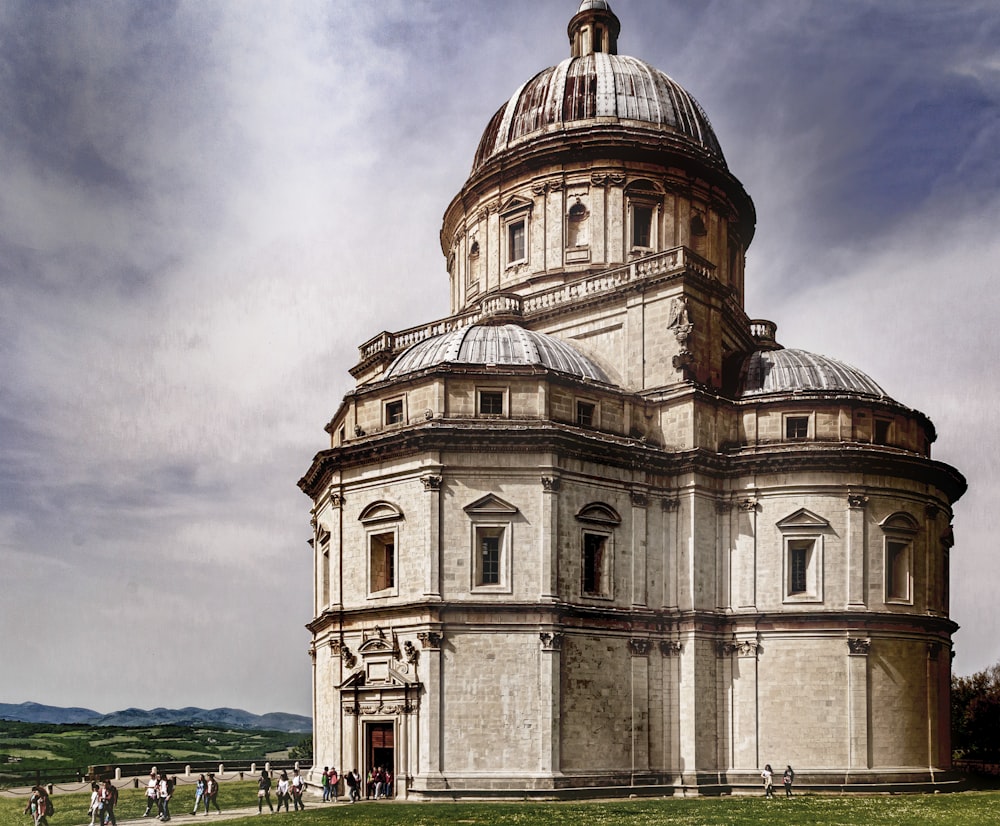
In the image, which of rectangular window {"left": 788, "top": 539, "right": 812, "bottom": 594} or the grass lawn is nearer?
the grass lawn

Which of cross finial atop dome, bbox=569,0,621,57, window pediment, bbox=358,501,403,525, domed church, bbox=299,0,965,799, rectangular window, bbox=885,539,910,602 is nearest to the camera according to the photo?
domed church, bbox=299,0,965,799

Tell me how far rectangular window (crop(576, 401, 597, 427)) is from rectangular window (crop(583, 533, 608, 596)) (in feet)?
12.7

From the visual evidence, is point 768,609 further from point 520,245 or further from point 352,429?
point 520,245

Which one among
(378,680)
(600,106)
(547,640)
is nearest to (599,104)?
(600,106)

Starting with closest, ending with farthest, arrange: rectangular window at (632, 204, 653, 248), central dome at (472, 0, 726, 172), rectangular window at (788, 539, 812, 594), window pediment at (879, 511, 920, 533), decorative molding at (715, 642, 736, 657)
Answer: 1. decorative molding at (715, 642, 736, 657)
2. rectangular window at (788, 539, 812, 594)
3. window pediment at (879, 511, 920, 533)
4. rectangular window at (632, 204, 653, 248)
5. central dome at (472, 0, 726, 172)

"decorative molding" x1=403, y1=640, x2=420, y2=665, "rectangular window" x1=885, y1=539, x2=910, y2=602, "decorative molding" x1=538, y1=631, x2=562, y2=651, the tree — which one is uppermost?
"rectangular window" x1=885, y1=539, x2=910, y2=602

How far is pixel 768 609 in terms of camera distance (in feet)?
125

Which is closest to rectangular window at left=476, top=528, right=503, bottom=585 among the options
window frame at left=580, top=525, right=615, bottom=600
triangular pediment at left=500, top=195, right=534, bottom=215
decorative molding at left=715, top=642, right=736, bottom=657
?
window frame at left=580, top=525, right=615, bottom=600

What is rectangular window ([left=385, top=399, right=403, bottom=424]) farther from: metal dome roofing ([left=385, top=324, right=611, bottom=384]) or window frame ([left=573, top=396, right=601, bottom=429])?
window frame ([left=573, top=396, right=601, bottom=429])

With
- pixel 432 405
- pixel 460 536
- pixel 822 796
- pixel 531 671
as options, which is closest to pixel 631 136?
pixel 432 405

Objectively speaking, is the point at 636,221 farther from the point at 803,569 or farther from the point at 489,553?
the point at 489,553

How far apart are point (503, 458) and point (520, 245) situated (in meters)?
15.5

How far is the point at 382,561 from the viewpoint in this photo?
36938 millimetres

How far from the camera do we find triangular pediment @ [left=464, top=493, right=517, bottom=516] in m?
35.3
